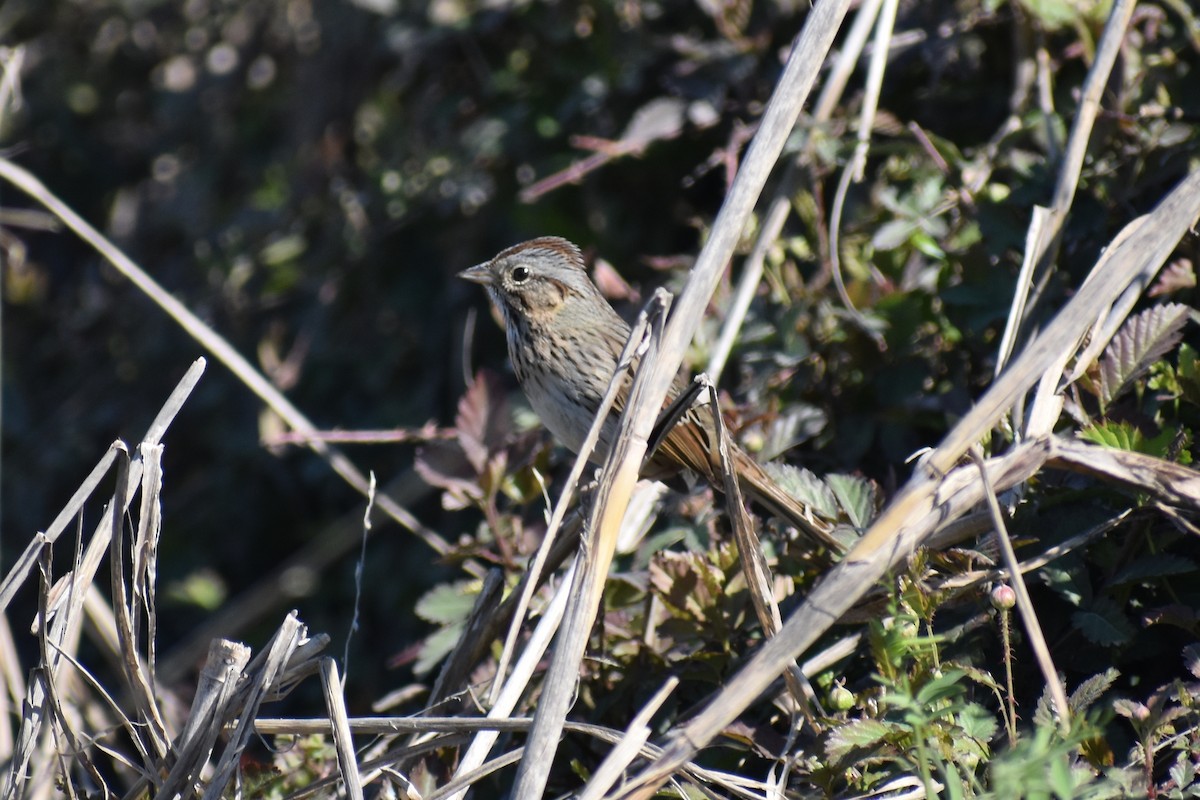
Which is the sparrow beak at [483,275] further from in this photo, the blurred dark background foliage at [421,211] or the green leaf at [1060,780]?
the green leaf at [1060,780]

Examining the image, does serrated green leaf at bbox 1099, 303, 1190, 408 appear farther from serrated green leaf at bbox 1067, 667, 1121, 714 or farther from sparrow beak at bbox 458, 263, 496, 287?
sparrow beak at bbox 458, 263, 496, 287

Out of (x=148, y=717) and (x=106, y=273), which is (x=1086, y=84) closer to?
(x=148, y=717)

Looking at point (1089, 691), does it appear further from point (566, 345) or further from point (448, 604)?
point (566, 345)

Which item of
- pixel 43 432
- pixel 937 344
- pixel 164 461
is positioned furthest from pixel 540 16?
pixel 43 432

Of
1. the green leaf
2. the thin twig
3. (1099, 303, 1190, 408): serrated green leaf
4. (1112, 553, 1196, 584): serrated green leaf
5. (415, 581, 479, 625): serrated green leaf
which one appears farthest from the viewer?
(415, 581, 479, 625): serrated green leaf

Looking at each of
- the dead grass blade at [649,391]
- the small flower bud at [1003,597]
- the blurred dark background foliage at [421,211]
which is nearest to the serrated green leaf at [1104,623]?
the small flower bud at [1003,597]

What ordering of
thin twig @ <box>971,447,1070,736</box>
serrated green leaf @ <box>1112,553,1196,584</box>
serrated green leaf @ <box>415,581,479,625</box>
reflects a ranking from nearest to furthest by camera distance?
thin twig @ <box>971,447,1070,736</box>
serrated green leaf @ <box>1112,553,1196,584</box>
serrated green leaf @ <box>415,581,479,625</box>

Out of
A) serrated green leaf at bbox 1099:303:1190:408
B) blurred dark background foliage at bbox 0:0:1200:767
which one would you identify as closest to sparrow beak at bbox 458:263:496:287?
blurred dark background foliage at bbox 0:0:1200:767

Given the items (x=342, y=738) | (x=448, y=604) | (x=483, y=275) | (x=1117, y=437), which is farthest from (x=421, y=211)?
(x=1117, y=437)
